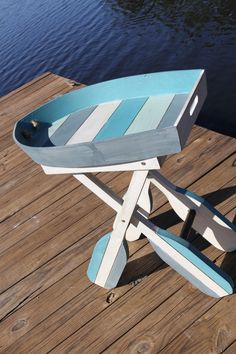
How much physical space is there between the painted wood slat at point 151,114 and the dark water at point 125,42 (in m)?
4.15

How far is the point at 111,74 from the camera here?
9.36 m

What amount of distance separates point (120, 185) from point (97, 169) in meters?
1.47

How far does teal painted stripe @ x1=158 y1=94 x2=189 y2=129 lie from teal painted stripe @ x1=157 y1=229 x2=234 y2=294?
0.73 metres

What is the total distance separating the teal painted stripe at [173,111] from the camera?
2215 millimetres

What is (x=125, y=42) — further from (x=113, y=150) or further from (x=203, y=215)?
(x=113, y=150)

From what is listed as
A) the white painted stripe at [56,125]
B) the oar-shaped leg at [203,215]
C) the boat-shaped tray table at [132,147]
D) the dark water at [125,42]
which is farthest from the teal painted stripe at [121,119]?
the dark water at [125,42]

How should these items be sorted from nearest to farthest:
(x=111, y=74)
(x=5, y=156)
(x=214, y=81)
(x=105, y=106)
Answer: (x=105, y=106) → (x=5, y=156) → (x=214, y=81) → (x=111, y=74)

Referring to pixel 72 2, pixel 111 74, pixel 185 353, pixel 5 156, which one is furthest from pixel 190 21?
pixel 185 353

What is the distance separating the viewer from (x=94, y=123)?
254cm

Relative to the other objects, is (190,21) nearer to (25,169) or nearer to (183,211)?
(25,169)

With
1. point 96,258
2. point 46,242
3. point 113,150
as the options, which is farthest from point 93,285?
point 113,150

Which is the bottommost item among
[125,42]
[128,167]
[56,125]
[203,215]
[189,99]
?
[125,42]

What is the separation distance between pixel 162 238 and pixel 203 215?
16.7 inches

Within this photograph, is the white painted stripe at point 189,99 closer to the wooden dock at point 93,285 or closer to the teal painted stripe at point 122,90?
the teal painted stripe at point 122,90
